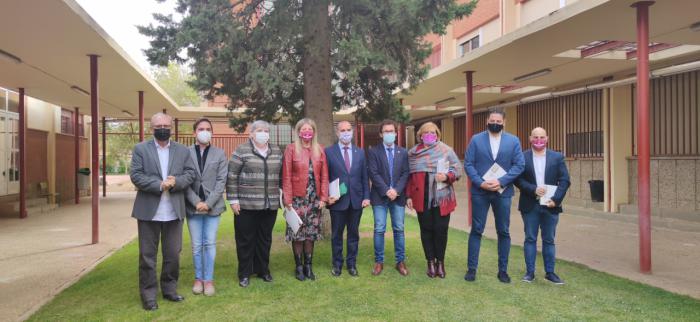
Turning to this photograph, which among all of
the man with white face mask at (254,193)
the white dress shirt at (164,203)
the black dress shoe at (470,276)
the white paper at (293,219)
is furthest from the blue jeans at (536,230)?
the white dress shirt at (164,203)

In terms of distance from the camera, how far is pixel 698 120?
918 cm

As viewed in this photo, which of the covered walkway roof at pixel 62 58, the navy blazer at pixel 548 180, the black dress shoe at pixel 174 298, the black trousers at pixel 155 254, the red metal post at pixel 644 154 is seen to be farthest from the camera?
the covered walkway roof at pixel 62 58

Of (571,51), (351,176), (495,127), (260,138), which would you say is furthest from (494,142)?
(571,51)

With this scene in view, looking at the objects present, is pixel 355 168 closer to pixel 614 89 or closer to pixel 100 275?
pixel 100 275

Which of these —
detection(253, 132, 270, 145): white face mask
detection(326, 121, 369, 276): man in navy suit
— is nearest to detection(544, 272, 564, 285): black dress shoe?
detection(326, 121, 369, 276): man in navy suit

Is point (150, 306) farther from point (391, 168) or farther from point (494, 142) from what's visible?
point (494, 142)

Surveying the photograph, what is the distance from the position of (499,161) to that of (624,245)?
12.7 feet

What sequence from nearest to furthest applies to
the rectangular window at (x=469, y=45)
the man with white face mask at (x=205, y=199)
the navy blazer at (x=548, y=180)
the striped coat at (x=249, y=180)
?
the man with white face mask at (x=205, y=199)
the striped coat at (x=249, y=180)
the navy blazer at (x=548, y=180)
the rectangular window at (x=469, y=45)

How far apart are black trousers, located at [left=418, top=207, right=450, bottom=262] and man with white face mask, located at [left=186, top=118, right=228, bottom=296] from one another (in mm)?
2175

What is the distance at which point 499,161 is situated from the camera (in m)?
5.22

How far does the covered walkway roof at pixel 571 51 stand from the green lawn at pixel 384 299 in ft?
10.2

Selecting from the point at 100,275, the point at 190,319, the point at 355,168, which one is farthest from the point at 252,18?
the point at 190,319

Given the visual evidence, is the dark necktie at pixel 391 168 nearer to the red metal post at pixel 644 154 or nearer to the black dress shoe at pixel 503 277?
the black dress shoe at pixel 503 277

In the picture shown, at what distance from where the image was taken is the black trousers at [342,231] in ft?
18.1
